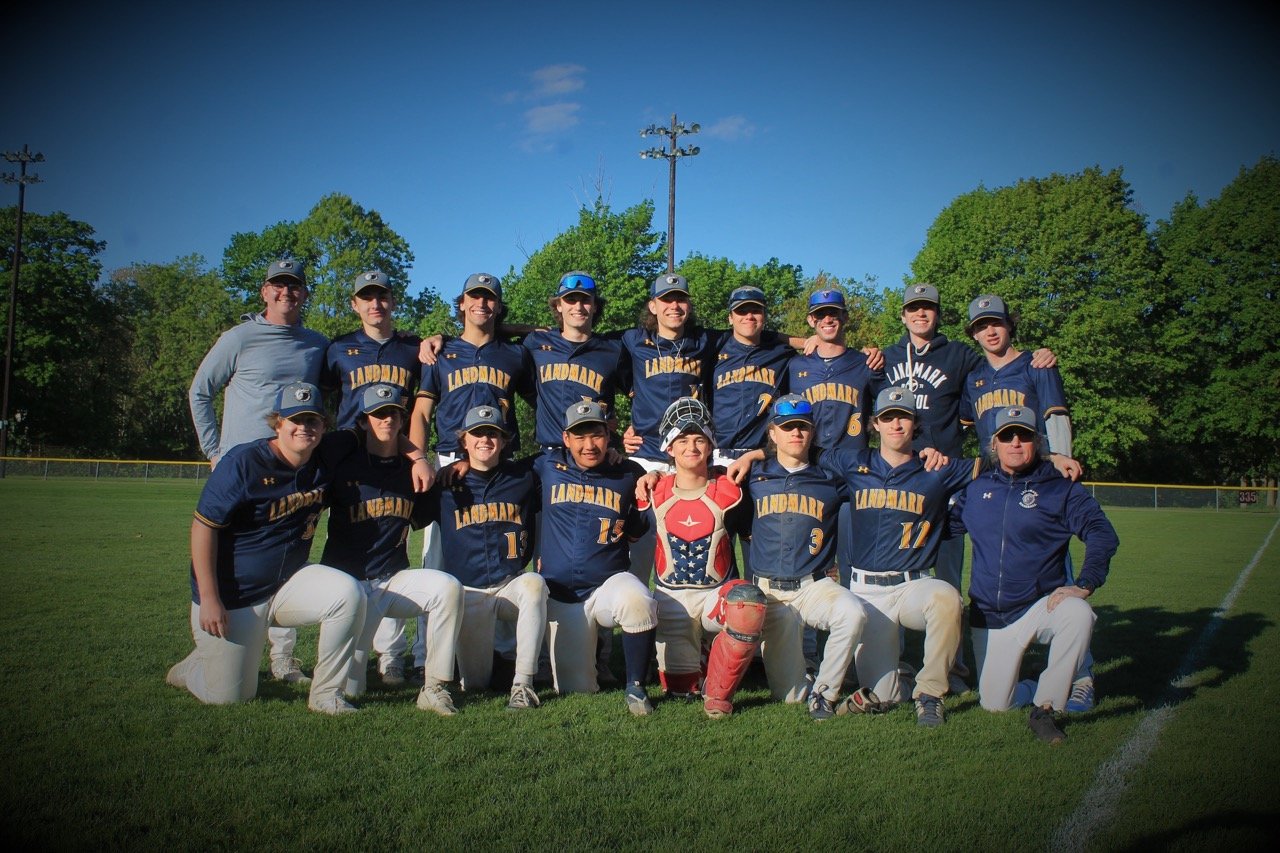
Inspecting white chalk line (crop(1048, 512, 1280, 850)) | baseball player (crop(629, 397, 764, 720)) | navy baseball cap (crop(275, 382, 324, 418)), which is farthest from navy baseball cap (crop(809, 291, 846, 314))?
navy baseball cap (crop(275, 382, 324, 418))

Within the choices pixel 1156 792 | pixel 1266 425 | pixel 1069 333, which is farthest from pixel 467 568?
pixel 1266 425

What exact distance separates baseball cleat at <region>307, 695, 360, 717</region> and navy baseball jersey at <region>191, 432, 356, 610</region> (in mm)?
720

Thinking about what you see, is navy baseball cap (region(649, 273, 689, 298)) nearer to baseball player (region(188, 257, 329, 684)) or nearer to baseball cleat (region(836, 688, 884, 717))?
baseball player (region(188, 257, 329, 684))

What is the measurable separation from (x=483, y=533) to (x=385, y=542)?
0.62 meters

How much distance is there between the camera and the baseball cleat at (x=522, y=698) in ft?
16.5

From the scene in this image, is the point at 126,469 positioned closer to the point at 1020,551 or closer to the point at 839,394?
the point at 839,394

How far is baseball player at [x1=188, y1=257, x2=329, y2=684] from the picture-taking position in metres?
5.75

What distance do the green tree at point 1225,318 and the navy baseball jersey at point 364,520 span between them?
124 ft

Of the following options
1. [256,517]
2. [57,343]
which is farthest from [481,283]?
[57,343]

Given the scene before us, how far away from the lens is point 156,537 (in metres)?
13.9

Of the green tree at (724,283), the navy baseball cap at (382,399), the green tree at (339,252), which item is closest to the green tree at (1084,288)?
the green tree at (724,283)

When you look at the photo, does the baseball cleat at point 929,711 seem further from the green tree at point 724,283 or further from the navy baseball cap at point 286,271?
the green tree at point 724,283

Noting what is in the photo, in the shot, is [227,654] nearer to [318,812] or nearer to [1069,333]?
[318,812]

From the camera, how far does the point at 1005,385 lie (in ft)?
19.6
